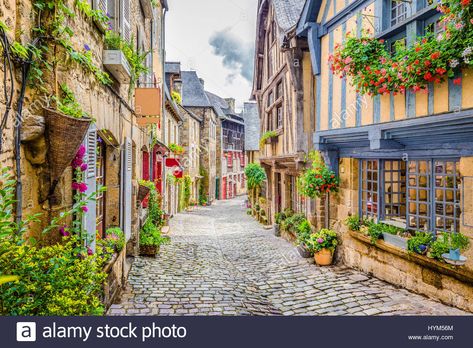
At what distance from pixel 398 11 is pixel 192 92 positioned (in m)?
24.5

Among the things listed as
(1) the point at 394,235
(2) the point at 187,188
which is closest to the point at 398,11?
(1) the point at 394,235

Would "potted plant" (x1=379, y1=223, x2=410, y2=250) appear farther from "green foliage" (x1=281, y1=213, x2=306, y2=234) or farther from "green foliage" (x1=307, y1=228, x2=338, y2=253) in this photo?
"green foliage" (x1=281, y1=213, x2=306, y2=234)

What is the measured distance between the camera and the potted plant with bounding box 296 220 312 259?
8.35m

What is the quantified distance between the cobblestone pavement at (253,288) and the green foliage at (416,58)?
118 inches

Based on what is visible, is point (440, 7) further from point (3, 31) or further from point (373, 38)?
point (3, 31)

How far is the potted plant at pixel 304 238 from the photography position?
8352 millimetres

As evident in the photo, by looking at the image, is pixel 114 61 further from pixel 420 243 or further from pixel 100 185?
pixel 420 243

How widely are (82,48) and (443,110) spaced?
435 cm

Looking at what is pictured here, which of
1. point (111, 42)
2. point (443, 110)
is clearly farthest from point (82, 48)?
point (443, 110)

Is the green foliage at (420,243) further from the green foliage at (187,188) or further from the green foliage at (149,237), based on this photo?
the green foliage at (187,188)

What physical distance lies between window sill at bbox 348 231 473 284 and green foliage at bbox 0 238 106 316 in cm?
433

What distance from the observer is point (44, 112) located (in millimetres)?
2932

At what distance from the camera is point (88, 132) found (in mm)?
3711

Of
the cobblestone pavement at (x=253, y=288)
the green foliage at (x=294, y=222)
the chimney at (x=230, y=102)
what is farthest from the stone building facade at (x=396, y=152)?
the chimney at (x=230, y=102)
